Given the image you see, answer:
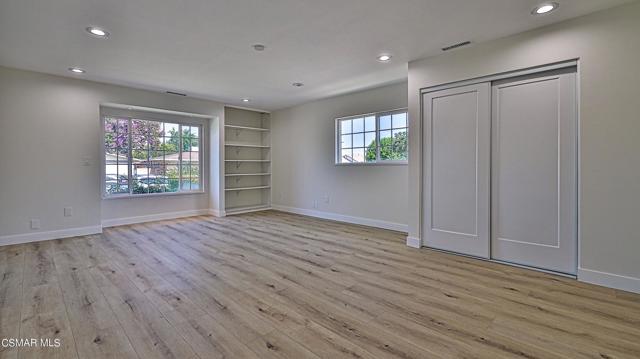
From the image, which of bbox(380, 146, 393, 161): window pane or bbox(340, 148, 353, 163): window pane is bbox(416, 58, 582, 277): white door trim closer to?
bbox(380, 146, 393, 161): window pane

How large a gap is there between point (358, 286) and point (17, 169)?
4.90 meters

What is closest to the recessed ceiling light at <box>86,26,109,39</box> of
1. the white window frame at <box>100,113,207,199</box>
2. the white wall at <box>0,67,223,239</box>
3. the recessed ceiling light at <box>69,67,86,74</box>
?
the recessed ceiling light at <box>69,67,86,74</box>

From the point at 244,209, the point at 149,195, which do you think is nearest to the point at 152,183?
the point at 149,195

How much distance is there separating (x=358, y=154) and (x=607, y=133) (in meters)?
3.43

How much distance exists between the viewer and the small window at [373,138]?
4895 mm

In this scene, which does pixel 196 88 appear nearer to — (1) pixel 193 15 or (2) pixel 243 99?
Answer: (2) pixel 243 99

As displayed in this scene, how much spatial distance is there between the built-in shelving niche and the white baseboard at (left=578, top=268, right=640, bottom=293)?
579cm

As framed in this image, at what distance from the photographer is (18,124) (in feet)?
13.5

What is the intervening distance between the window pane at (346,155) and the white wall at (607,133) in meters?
3.24

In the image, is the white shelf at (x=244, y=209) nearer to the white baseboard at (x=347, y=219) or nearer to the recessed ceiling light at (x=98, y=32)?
the white baseboard at (x=347, y=219)

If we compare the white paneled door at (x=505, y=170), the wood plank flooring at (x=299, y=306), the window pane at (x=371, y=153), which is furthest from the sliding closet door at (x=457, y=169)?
the window pane at (x=371, y=153)

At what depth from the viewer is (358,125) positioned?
5508 millimetres

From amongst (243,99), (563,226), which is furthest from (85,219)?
(563,226)

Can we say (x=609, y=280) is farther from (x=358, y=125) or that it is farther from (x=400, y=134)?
(x=358, y=125)
